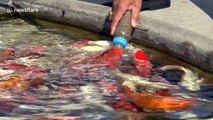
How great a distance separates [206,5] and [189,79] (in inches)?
67.4

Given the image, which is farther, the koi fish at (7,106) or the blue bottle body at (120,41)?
the blue bottle body at (120,41)

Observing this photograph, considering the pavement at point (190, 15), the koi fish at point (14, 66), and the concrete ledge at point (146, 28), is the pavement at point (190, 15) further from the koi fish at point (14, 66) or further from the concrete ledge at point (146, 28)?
the koi fish at point (14, 66)

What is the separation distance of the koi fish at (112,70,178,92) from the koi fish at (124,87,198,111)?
0.72 ft

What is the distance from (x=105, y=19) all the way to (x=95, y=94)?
161cm

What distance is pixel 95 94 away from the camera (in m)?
3.67

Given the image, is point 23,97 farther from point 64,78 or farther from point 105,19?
point 105,19

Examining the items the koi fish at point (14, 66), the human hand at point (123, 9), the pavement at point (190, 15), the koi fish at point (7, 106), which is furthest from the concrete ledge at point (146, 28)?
the koi fish at point (7, 106)

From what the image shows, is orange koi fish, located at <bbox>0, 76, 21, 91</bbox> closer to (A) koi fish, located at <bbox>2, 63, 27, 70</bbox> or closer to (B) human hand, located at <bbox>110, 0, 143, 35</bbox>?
(A) koi fish, located at <bbox>2, 63, 27, 70</bbox>

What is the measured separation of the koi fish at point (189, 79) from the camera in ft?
12.6

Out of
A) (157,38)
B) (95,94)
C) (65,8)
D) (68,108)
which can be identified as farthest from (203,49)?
(65,8)

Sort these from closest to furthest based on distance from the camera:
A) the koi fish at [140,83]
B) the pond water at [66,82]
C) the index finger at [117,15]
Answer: the pond water at [66,82]
the koi fish at [140,83]
the index finger at [117,15]

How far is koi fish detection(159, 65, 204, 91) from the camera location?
3.83m

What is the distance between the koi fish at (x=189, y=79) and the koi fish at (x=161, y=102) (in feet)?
1.03

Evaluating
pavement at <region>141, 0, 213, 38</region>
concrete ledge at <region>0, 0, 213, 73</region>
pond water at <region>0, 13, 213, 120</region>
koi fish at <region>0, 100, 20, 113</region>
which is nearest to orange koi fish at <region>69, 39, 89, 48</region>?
pond water at <region>0, 13, 213, 120</region>
